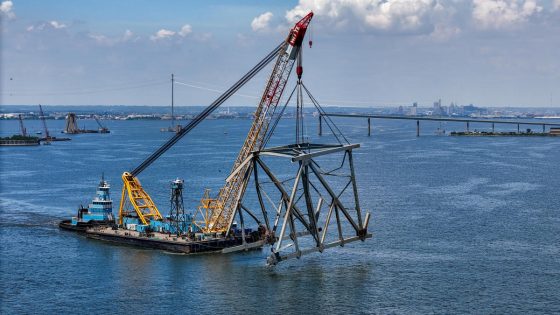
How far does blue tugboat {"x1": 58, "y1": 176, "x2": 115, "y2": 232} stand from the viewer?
6956 cm

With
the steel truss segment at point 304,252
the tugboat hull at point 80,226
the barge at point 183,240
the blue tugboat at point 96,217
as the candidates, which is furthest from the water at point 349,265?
the blue tugboat at point 96,217

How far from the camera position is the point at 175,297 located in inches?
1892

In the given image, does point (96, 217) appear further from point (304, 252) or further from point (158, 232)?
point (304, 252)

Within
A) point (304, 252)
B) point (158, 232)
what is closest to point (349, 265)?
point (304, 252)

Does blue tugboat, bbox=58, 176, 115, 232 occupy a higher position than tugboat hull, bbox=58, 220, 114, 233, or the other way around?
blue tugboat, bbox=58, 176, 115, 232

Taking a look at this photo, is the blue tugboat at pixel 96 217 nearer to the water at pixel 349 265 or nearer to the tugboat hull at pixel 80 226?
the tugboat hull at pixel 80 226

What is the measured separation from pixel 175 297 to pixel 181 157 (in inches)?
3925

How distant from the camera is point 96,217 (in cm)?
7050

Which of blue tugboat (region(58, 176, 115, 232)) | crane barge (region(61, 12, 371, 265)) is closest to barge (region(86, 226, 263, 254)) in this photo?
crane barge (region(61, 12, 371, 265))

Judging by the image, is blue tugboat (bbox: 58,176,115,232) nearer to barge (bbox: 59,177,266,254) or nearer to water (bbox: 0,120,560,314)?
barge (bbox: 59,177,266,254)

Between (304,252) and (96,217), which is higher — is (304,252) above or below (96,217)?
below

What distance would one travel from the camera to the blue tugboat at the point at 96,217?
69562 millimetres

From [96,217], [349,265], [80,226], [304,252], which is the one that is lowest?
[349,265]

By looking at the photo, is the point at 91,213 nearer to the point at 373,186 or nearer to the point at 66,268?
the point at 66,268
